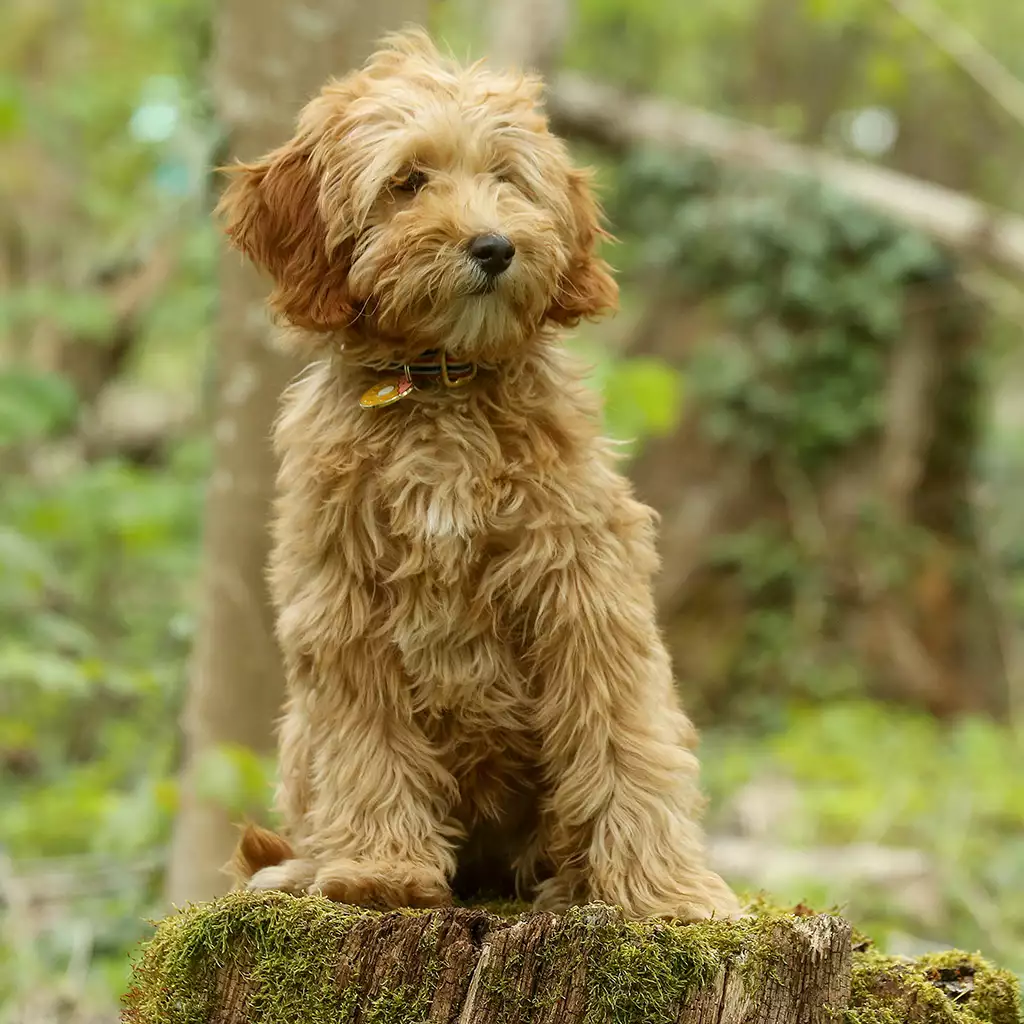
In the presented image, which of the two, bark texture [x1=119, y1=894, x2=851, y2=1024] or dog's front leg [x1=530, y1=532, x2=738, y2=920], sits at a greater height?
dog's front leg [x1=530, y1=532, x2=738, y2=920]

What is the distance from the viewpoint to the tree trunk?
5535 millimetres

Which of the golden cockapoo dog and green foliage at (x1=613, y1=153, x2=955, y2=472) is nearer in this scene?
the golden cockapoo dog

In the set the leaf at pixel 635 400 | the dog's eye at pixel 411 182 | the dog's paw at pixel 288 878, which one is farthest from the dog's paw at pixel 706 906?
the leaf at pixel 635 400

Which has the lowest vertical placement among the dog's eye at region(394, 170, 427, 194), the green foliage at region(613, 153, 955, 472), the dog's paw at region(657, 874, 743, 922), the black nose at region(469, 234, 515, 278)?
the dog's paw at region(657, 874, 743, 922)

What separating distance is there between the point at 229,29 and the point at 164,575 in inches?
218

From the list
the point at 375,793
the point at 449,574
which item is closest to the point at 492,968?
the point at 375,793

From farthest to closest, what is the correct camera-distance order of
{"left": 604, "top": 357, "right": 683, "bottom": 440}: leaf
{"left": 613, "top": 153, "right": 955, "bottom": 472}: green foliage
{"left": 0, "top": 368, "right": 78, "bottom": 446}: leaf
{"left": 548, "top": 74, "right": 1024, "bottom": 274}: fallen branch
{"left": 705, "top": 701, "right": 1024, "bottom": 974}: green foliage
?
{"left": 613, "top": 153, "right": 955, "bottom": 472}: green foliage
{"left": 548, "top": 74, "right": 1024, "bottom": 274}: fallen branch
{"left": 705, "top": 701, "right": 1024, "bottom": 974}: green foliage
{"left": 0, "top": 368, "right": 78, "bottom": 446}: leaf
{"left": 604, "top": 357, "right": 683, "bottom": 440}: leaf

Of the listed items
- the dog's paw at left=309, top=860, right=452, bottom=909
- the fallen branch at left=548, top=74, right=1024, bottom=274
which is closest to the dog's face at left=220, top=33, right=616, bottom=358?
the dog's paw at left=309, top=860, right=452, bottom=909

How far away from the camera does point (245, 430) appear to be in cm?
567

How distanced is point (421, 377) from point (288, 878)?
4.29 ft

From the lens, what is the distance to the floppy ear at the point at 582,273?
11.2 feet

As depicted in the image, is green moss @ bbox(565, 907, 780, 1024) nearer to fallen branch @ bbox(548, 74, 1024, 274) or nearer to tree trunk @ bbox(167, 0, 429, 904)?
tree trunk @ bbox(167, 0, 429, 904)

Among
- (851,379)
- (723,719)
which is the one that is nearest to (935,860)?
(723,719)

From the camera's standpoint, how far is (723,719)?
13078 millimetres
